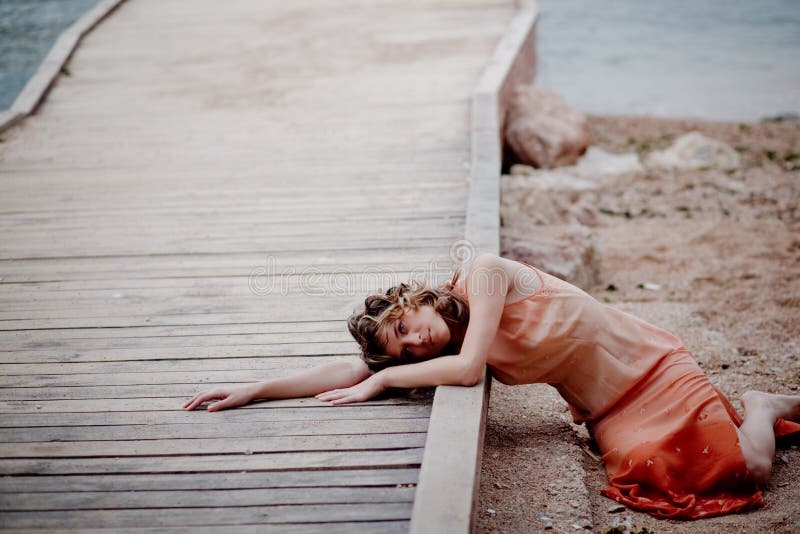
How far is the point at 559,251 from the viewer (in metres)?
5.20

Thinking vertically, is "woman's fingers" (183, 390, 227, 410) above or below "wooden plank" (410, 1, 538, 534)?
below

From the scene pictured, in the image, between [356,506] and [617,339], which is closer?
[356,506]

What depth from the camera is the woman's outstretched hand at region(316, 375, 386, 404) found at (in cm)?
291

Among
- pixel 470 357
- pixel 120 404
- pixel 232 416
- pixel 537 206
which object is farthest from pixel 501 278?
pixel 537 206

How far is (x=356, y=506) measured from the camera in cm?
236

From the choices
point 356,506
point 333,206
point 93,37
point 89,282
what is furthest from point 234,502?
point 93,37

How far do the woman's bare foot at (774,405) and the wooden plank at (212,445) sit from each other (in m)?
1.54

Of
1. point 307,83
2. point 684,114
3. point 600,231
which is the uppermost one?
point 307,83

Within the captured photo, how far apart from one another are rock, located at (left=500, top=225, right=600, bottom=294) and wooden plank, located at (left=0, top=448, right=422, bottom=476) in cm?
268

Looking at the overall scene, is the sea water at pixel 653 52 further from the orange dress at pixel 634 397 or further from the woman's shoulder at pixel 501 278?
the orange dress at pixel 634 397

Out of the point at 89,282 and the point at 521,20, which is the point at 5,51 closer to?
the point at 521,20

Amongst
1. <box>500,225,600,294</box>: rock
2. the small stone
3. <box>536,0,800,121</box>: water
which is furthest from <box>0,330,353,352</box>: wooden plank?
<box>536,0,800,121</box>: water

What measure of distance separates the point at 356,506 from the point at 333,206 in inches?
116

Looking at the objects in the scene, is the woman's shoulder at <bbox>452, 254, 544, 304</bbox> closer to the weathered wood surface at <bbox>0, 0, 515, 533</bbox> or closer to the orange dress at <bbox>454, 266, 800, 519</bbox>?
the orange dress at <bbox>454, 266, 800, 519</bbox>
